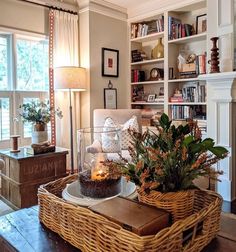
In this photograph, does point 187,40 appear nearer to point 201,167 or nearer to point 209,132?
point 209,132

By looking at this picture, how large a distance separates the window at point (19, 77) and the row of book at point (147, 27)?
1422mm

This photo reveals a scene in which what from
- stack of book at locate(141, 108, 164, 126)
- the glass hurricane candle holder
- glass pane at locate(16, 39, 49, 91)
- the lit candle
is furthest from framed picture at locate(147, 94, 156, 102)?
the lit candle

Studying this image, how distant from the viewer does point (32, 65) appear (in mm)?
3721

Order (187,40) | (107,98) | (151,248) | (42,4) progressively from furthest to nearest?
1. (107,98)
2. (187,40)
3. (42,4)
4. (151,248)

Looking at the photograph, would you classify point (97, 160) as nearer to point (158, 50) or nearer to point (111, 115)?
point (111, 115)

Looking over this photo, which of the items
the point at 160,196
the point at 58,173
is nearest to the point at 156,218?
the point at 160,196

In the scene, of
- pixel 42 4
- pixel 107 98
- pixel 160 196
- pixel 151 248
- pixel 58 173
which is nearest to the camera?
pixel 151 248

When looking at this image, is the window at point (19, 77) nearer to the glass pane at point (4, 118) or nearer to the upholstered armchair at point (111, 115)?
the glass pane at point (4, 118)

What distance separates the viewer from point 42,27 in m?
3.69

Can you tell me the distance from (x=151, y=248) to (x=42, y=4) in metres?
3.60

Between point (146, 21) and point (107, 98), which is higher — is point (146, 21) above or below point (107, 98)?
above

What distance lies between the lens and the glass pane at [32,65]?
3.61 m

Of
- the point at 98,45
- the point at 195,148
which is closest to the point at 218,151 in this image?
the point at 195,148

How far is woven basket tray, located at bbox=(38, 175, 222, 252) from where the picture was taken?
0.72 metres
